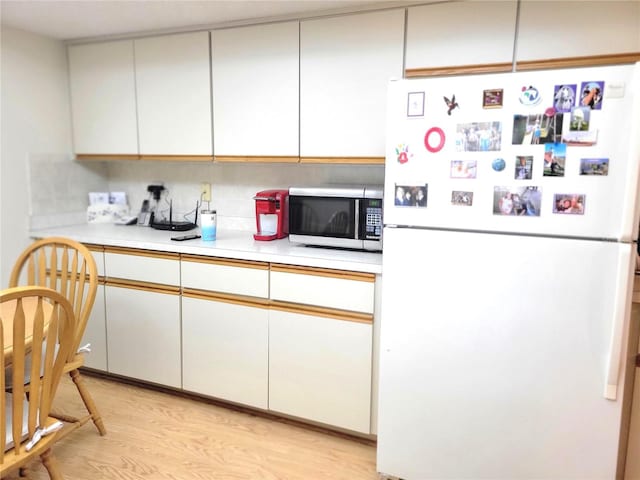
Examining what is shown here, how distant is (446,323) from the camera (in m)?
1.69

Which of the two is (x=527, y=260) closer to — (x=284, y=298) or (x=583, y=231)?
(x=583, y=231)

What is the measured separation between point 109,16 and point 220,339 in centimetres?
182

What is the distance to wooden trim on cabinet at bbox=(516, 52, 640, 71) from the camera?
1.82 meters

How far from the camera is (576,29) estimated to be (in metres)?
1.88

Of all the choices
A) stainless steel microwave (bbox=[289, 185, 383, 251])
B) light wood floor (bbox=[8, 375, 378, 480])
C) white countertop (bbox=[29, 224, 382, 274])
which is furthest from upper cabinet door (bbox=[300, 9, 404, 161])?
light wood floor (bbox=[8, 375, 378, 480])

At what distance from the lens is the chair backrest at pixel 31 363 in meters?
1.34

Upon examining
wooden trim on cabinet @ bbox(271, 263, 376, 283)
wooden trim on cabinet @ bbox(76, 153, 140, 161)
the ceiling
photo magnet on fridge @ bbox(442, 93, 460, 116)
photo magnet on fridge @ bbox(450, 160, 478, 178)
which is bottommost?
wooden trim on cabinet @ bbox(271, 263, 376, 283)

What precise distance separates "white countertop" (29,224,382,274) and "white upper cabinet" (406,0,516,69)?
963 millimetres

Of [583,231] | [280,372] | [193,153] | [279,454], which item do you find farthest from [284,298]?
[583,231]

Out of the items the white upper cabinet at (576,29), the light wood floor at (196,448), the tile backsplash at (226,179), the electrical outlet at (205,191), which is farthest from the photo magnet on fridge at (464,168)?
the electrical outlet at (205,191)

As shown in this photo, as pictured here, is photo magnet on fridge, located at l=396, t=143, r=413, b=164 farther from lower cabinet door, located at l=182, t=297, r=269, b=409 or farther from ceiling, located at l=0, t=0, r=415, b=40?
lower cabinet door, located at l=182, t=297, r=269, b=409

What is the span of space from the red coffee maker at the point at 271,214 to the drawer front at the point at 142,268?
48 cm

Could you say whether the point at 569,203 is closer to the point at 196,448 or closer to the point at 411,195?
the point at 411,195

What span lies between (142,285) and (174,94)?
3.69 ft
